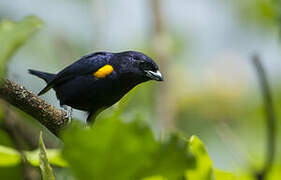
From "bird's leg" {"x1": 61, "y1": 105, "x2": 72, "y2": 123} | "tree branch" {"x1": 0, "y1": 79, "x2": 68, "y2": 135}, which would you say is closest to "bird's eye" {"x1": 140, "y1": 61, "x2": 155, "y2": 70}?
"bird's leg" {"x1": 61, "y1": 105, "x2": 72, "y2": 123}

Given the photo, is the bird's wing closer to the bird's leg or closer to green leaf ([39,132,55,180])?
the bird's leg

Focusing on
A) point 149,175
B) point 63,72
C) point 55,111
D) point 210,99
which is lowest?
point 210,99

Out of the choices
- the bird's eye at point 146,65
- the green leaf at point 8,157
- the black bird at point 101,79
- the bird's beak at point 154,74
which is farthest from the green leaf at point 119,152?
the bird's eye at point 146,65

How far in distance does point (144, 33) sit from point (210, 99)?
5.55 feet

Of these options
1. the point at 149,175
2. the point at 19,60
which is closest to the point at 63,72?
the point at 149,175

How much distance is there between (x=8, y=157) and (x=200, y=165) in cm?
52

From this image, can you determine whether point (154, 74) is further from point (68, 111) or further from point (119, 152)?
point (119, 152)

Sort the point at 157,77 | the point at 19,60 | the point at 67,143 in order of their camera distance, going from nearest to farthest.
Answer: the point at 67,143, the point at 157,77, the point at 19,60

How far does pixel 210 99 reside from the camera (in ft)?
22.3

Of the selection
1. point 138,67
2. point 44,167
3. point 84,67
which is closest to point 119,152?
point 44,167

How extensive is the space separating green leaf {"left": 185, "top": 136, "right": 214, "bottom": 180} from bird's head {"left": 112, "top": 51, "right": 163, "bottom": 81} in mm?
2025

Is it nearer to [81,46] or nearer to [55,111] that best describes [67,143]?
[55,111]

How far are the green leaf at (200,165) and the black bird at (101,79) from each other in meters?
1.82

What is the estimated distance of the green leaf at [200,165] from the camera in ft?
4.27
